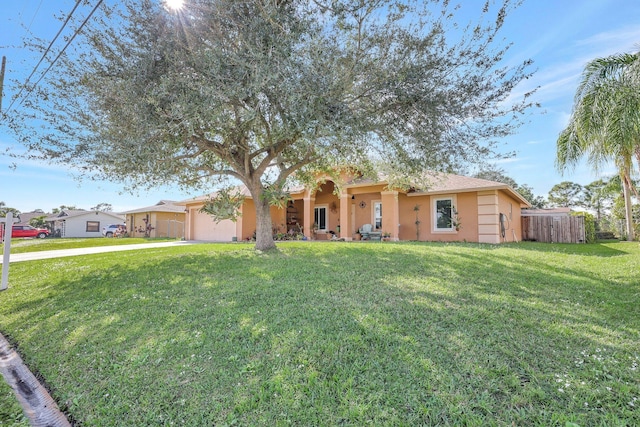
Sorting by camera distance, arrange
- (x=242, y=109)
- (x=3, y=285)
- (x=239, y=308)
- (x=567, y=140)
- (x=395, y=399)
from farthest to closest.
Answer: (x=567, y=140) → (x=3, y=285) → (x=242, y=109) → (x=239, y=308) → (x=395, y=399)

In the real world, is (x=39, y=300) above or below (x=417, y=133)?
below

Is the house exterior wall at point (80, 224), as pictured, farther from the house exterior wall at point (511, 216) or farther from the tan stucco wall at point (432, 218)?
the house exterior wall at point (511, 216)

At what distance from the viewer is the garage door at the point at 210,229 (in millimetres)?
20203

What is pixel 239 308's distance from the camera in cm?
501

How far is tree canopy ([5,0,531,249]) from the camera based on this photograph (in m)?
6.39

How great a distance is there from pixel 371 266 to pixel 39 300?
757 centimetres

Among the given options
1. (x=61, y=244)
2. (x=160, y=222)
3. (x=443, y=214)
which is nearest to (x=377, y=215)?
(x=443, y=214)

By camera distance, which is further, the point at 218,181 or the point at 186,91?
the point at 218,181

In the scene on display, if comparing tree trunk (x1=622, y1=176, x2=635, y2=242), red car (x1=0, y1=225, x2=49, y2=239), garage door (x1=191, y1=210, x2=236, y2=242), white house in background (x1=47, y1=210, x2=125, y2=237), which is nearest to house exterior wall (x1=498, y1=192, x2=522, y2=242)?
tree trunk (x1=622, y1=176, x2=635, y2=242)

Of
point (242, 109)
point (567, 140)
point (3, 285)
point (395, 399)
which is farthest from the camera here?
point (567, 140)

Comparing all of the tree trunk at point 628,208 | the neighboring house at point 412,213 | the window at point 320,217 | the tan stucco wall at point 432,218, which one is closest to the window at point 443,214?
the neighboring house at point 412,213

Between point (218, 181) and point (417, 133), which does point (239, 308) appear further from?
point (218, 181)

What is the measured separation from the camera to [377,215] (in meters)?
17.7

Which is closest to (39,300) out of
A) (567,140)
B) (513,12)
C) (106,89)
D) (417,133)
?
(106,89)
